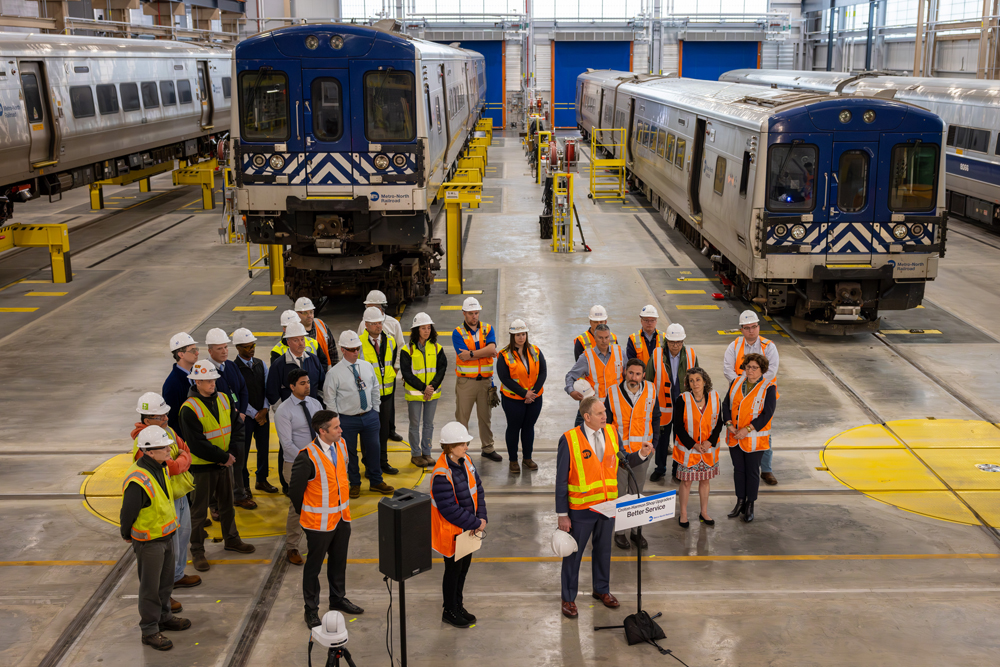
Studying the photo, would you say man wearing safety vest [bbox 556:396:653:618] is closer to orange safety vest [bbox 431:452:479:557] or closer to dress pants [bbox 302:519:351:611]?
orange safety vest [bbox 431:452:479:557]

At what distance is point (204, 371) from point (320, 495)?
169 cm

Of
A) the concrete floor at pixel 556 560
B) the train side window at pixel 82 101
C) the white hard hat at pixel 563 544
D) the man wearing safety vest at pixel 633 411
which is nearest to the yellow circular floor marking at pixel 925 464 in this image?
the concrete floor at pixel 556 560

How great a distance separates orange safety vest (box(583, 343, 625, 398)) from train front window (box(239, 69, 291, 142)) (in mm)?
6973

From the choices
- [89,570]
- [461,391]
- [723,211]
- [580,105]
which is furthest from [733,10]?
[89,570]

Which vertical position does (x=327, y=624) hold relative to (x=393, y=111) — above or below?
below

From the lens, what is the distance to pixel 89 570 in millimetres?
7301

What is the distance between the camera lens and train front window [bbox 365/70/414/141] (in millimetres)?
13234

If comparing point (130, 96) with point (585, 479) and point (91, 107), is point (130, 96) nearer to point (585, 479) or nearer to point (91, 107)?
point (91, 107)

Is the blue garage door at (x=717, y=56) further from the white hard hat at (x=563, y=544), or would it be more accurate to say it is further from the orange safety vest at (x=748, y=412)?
the white hard hat at (x=563, y=544)

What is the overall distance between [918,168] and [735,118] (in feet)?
9.23

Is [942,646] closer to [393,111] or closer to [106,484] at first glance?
[106,484]

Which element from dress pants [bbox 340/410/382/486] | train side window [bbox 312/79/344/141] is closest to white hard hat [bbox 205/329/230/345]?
dress pants [bbox 340/410/382/486]

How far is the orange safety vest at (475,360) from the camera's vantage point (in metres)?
8.94

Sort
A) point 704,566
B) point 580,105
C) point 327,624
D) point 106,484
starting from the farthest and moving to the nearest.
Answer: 1. point 580,105
2. point 106,484
3. point 704,566
4. point 327,624
